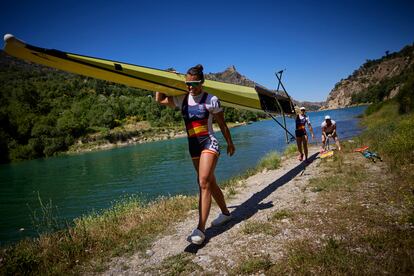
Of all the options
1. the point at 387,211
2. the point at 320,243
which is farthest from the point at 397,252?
the point at 387,211

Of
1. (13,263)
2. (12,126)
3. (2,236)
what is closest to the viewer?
(13,263)

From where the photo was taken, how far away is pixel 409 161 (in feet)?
30.5

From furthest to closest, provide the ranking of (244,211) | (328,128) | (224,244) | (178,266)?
(328,128)
(244,211)
(224,244)
(178,266)

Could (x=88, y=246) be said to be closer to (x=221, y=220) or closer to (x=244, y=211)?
(x=221, y=220)

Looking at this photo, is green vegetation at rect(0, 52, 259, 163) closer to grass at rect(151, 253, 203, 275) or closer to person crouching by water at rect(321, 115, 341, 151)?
person crouching by water at rect(321, 115, 341, 151)

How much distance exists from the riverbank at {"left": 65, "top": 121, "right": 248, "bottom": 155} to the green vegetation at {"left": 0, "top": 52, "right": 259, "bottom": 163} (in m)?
0.35

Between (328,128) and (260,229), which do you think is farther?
(328,128)

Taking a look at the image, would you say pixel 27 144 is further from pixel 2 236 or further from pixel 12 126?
pixel 2 236

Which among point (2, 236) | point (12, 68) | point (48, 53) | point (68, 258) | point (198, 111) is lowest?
point (2, 236)

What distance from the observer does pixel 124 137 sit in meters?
90.9

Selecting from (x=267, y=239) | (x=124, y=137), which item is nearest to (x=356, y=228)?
(x=267, y=239)

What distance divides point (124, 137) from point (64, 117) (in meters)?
25.1

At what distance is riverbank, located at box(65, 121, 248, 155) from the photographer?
8225 centimetres

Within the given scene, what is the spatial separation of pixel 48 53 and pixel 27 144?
87104 mm
